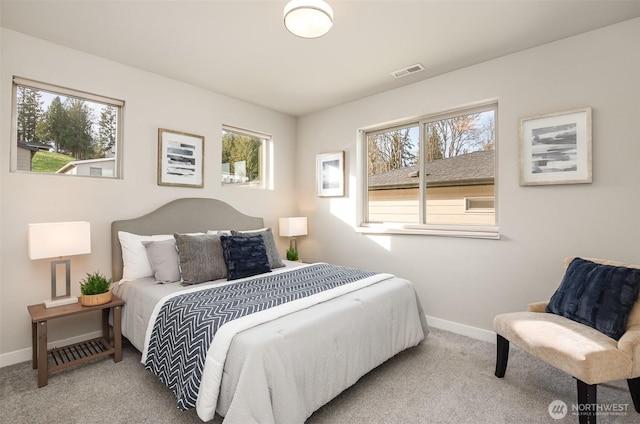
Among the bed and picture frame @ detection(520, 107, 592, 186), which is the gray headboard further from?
picture frame @ detection(520, 107, 592, 186)

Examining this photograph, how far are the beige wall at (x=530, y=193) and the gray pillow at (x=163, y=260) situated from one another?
7.03 ft

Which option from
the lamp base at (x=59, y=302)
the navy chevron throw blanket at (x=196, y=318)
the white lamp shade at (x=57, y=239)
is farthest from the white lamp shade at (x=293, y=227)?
the lamp base at (x=59, y=302)

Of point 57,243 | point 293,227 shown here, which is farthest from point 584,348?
point 57,243

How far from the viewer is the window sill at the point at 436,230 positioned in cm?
296

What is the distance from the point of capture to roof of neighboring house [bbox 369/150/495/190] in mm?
3125

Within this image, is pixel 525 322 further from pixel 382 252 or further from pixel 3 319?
pixel 3 319

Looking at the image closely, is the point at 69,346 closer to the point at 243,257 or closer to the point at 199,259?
the point at 199,259

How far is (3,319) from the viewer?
2424mm

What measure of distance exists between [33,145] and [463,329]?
4.24m

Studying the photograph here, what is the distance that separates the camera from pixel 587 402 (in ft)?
5.41

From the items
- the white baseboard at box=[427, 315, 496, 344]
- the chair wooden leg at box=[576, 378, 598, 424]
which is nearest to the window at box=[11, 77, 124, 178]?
the white baseboard at box=[427, 315, 496, 344]

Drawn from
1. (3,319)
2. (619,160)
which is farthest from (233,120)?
(619,160)

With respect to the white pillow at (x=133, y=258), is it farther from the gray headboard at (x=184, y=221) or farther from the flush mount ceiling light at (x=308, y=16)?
the flush mount ceiling light at (x=308, y=16)

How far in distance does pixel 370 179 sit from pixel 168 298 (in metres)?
2.74
